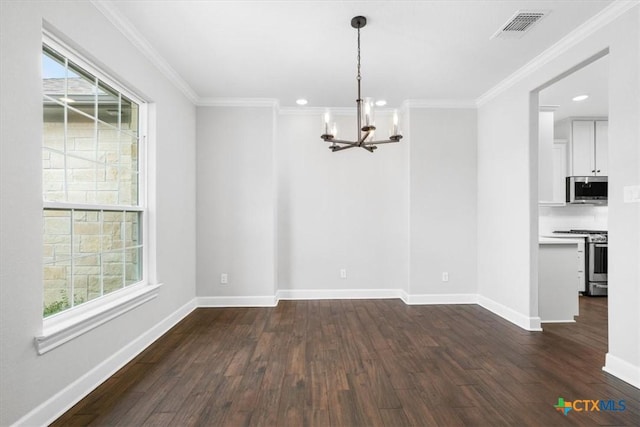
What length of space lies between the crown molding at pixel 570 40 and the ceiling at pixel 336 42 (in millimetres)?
62

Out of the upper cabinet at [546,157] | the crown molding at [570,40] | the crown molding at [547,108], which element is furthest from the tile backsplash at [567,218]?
the crown molding at [570,40]

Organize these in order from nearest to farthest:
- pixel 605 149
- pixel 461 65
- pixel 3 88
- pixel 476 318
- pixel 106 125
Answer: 1. pixel 3 88
2. pixel 106 125
3. pixel 461 65
4. pixel 476 318
5. pixel 605 149

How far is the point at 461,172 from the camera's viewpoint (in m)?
4.60

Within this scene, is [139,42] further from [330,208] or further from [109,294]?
[330,208]

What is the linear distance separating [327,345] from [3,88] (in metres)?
2.88

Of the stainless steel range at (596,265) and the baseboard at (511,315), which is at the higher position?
the stainless steel range at (596,265)

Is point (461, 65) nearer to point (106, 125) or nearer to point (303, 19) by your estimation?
point (303, 19)

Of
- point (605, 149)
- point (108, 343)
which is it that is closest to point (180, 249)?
point (108, 343)

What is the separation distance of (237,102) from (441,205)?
313 centimetres

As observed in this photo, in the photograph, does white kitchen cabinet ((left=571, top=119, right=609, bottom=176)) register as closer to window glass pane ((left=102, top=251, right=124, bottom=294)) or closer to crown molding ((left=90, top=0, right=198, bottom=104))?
crown molding ((left=90, top=0, right=198, bottom=104))

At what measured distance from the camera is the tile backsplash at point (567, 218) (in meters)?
5.73

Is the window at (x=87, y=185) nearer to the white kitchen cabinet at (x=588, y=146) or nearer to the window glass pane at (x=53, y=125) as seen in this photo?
the window glass pane at (x=53, y=125)

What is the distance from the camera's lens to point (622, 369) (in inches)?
95.1

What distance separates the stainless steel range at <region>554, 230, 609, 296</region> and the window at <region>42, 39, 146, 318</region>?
6.12 m
